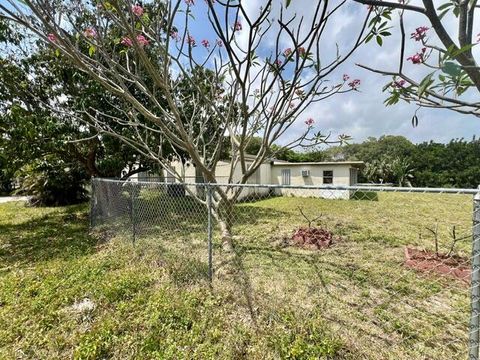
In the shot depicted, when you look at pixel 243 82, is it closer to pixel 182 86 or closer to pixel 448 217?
pixel 182 86

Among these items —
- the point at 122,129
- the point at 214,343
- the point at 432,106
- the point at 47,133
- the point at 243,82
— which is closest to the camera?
the point at 432,106

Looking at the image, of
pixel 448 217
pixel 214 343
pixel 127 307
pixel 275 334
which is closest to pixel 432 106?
pixel 275 334

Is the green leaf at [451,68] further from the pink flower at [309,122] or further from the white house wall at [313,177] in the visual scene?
the white house wall at [313,177]

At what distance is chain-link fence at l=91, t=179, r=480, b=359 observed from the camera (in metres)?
2.28

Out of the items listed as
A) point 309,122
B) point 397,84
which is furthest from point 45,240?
point 397,84

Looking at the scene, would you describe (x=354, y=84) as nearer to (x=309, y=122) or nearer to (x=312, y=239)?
(x=309, y=122)

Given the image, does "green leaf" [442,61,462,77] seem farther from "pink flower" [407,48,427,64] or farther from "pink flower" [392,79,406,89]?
"pink flower" [407,48,427,64]

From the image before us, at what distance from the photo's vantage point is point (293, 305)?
111 inches

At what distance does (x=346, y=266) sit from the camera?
13.4ft

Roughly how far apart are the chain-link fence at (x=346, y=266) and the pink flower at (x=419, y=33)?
1.02 meters

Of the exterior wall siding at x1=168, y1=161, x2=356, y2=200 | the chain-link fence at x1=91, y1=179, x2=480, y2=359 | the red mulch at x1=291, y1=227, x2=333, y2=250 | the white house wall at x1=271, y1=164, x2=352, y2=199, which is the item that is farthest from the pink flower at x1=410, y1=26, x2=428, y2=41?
the white house wall at x1=271, y1=164, x2=352, y2=199

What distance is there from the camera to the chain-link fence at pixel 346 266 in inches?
89.8

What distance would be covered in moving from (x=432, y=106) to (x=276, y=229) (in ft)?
17.5

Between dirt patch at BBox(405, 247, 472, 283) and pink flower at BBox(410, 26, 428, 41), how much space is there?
11.5 feet
